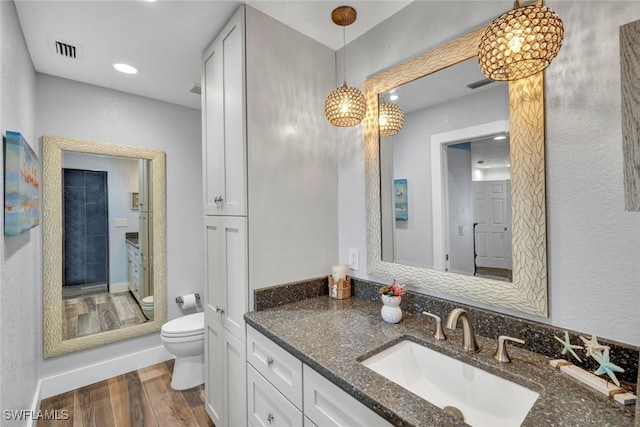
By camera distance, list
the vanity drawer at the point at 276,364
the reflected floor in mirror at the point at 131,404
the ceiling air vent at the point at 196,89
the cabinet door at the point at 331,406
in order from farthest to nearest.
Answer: the ceiling air vent at the point at 196,89
the reflected floor in mirror at the point at 131,404
the vanity drawer at the point at 276,364
the cabinet door at the point at 331,406

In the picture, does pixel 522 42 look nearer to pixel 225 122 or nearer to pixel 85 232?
pixel 225 122

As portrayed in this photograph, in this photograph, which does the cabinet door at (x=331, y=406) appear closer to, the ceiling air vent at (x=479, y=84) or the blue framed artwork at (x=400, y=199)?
the blue framed artwork at (x=400, y=199)

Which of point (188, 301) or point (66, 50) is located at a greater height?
point (66, 50)

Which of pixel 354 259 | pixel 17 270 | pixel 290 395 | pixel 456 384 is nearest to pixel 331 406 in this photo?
pixel 290 395

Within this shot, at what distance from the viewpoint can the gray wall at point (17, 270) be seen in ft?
4.14

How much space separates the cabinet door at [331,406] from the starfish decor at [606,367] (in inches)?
26.2

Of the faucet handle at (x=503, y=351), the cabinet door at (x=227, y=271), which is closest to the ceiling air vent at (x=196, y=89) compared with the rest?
the cabinet door at (x=227, y=271)

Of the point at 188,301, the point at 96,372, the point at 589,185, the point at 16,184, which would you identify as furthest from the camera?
the point at 188,301

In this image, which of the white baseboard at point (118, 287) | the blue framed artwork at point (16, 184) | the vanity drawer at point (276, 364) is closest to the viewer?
the vanity drawer at point (276, 364)

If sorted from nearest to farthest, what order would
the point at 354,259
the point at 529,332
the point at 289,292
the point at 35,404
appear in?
the point at 529,332 → the point at 289,292 → the point at 354,259 → the point at 35,404

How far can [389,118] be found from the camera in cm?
159

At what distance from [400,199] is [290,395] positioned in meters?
1.07

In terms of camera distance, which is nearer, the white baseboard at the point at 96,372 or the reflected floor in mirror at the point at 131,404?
the reflected floor in mirror at the point at 131,404

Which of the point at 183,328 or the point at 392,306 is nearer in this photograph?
the point at 392,306
